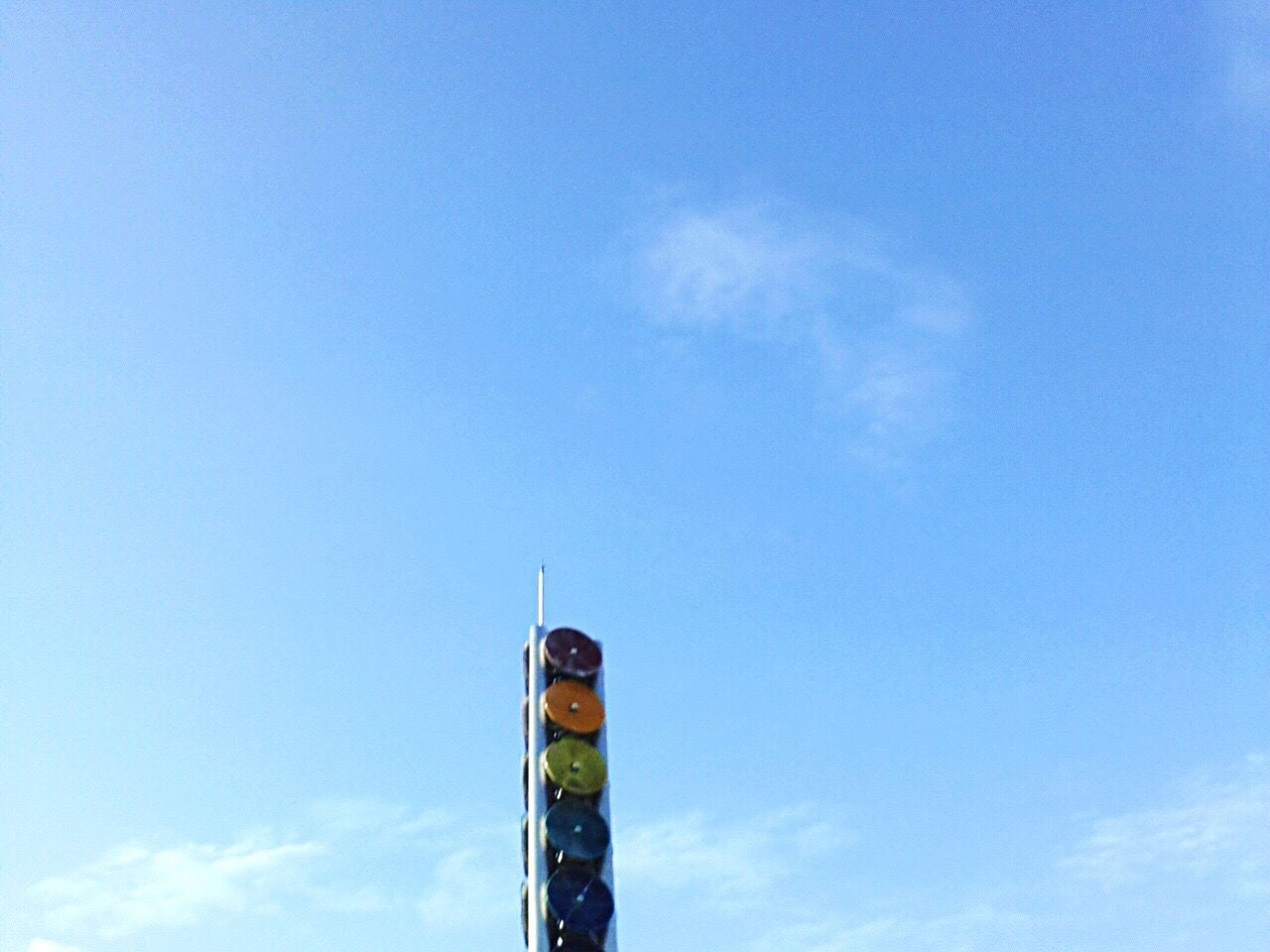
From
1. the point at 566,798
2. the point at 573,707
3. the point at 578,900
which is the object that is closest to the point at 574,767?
the point at 566,798

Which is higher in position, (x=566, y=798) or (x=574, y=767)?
(x=574, y=767)

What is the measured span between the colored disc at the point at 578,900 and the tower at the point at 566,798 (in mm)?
30

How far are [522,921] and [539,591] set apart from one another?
12.0 meters

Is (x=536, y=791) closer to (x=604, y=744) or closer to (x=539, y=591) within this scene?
(x=604, y=744)

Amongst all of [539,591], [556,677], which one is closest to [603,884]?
[556,677]

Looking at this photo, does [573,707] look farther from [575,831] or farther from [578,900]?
[578,900]

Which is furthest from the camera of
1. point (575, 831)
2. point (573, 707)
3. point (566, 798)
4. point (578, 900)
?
point (573, 707)

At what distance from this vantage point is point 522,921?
3681 centimetres

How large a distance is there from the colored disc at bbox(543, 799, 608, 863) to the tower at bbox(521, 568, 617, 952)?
1.2 inches

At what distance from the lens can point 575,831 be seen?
36125mm

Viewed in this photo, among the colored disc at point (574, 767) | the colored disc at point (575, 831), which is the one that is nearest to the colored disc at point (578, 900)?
the colored disc at point (575, 831)

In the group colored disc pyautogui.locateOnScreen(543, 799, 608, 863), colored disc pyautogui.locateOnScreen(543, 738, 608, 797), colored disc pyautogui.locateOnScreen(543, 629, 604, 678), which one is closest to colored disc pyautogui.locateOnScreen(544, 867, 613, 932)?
colored disc pyautogui.locateOnScreen(543, 799, 608, 863)

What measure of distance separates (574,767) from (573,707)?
92.7 inches

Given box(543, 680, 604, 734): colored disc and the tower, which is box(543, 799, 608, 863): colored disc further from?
box(543, 680, 604, 734): colored disc
